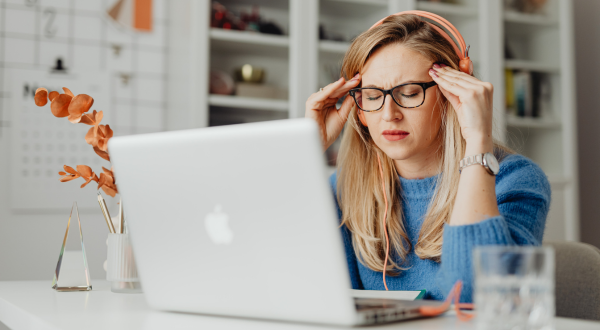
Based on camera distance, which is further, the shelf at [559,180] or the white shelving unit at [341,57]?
the shelf at [559,180]

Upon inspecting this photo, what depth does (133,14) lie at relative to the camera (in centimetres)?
237

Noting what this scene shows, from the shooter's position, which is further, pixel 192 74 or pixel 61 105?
pixel 192 74

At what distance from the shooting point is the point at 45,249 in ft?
7.20

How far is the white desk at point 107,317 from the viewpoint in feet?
2.15

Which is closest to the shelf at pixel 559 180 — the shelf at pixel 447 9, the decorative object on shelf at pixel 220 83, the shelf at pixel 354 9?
the shelf at pixel 447 9

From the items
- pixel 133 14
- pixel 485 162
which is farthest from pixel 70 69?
pixel 485 162

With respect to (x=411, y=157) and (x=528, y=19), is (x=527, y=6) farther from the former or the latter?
(x=411, y=157)

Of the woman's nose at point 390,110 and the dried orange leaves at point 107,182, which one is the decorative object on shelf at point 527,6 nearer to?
the woman's nose at point 390,110

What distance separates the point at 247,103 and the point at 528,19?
1535 mm

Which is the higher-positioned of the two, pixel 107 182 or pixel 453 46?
pixel 453 46

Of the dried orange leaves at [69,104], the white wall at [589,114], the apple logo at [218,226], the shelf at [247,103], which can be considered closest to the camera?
the apple logo at [218,226]

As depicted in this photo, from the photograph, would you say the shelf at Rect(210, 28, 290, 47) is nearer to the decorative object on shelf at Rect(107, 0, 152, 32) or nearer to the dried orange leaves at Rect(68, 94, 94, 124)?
the decorative object on shelf at Rect(107, 0, 152, 32)

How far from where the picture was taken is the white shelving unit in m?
2.32

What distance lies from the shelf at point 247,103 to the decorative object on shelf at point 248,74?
0.09m
